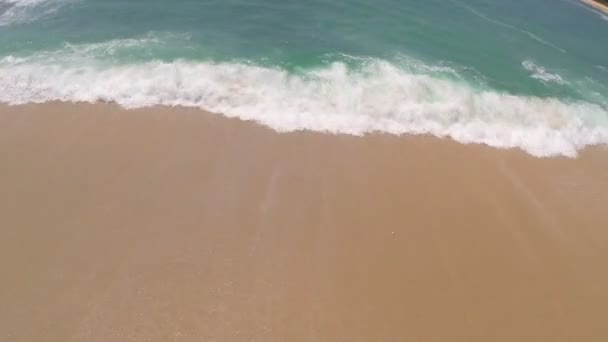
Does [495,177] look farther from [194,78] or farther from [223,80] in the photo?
[194,78]

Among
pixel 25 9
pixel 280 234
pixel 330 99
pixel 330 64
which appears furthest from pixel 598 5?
pixel 25 9

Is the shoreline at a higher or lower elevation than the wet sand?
higher

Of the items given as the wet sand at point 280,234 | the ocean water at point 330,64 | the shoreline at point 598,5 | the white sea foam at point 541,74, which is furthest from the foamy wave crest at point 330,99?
the shoreline at point 598,5

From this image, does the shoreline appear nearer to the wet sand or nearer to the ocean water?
the ocean water

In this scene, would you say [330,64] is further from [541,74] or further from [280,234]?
[541,74]

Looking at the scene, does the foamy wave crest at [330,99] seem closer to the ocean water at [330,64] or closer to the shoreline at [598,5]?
the ocean water at [330,64]

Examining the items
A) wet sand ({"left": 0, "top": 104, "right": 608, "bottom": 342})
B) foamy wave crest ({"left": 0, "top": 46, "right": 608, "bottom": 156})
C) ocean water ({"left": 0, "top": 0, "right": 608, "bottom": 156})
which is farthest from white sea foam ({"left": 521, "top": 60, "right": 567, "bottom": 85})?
wet sand ({"left": 0, "top": 104, "right": 608, "bottom": 342})
